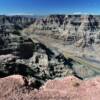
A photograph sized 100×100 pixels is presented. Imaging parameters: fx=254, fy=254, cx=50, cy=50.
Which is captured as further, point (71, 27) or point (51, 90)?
point (71, 27)

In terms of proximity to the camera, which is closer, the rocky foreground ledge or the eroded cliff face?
the rocky foreground ledge

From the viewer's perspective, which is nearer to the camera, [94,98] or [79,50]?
[94,98]

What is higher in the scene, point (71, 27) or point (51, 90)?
point (51, 90)

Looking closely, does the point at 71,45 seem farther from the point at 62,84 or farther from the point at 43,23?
the point at 62,84

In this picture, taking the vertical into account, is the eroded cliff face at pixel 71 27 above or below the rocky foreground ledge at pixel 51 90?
below

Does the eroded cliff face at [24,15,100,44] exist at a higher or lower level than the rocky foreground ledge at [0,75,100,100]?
lower

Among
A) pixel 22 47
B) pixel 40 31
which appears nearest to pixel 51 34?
pixel 40 31

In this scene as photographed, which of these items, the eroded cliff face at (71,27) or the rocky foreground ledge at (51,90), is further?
the eroded cliff face at (71,27)

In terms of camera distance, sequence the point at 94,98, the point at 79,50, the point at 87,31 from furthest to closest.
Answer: the point at 87,31 < the point at 79,50 < the point at 94,98
